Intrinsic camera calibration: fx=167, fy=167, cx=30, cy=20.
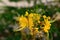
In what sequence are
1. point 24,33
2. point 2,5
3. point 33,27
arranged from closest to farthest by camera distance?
point 33,27 < point 24,33 < point 2,5

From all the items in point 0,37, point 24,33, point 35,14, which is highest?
point 35,14

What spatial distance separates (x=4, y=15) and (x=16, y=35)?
17cm

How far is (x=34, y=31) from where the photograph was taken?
0.72 m

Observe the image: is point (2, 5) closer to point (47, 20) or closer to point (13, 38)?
point (13, 38)

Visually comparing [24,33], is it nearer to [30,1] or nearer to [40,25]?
[40,25]

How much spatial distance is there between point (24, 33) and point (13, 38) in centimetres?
17

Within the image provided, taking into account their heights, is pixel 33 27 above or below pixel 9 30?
above

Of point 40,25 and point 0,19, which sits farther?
point 0,19

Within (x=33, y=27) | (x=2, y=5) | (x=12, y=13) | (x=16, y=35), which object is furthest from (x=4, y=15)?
(x=33, y=27)

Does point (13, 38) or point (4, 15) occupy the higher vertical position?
point (4, 15)

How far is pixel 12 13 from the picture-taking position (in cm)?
108

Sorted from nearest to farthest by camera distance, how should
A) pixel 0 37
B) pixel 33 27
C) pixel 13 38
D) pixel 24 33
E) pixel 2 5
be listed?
pixel 33 27 < pixel 24 33 < pixel 13 38 < pixel 0 37 < pixel 2 5

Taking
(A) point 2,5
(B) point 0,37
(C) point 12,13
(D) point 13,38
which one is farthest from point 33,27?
(A) point 2,5

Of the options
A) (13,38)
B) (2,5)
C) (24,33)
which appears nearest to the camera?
(24,33)
